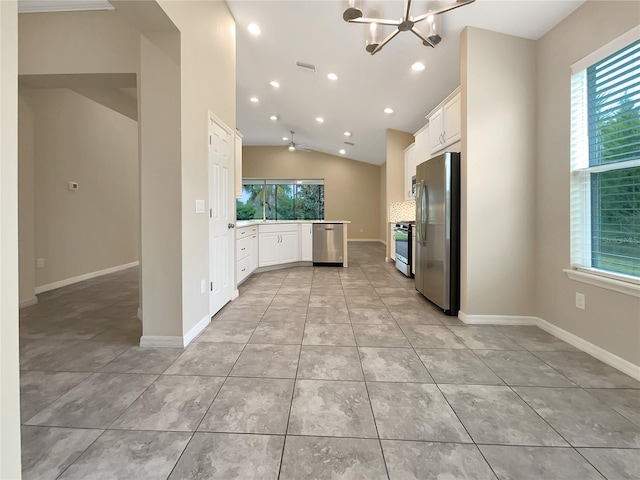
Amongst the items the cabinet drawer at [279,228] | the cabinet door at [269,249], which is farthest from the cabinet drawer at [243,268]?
the cabinet drawer at [279,228]

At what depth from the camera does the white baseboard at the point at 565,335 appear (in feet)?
6.47

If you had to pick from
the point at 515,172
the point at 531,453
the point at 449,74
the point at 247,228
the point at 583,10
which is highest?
the point at 449,74

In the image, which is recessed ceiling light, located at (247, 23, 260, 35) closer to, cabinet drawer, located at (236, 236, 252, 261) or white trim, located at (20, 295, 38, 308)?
cabinet drawer, located at (236, 236, 252, 261)

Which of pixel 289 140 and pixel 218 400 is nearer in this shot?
pixel 218 400

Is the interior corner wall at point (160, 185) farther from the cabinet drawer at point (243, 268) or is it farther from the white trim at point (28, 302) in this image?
the white trim at point (28, 302)

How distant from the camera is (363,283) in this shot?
15.2 feet

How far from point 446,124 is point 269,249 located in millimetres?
3512

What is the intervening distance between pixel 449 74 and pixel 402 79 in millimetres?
640

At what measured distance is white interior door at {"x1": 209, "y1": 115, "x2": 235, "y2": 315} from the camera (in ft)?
9.77

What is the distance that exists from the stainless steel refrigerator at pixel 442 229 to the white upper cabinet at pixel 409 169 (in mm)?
2443

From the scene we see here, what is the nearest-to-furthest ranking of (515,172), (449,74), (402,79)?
1. (515,172)
2. (449,74)
3. (402,79)

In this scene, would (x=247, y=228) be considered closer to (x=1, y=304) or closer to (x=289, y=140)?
(x=1, y=304)

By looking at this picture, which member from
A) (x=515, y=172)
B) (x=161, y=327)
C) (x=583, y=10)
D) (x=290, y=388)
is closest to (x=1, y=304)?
(x=290, y=388)

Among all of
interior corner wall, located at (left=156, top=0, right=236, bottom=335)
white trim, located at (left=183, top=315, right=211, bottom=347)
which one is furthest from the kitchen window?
white trim, located at (left=183, top=315, right=211, bottom=347)
